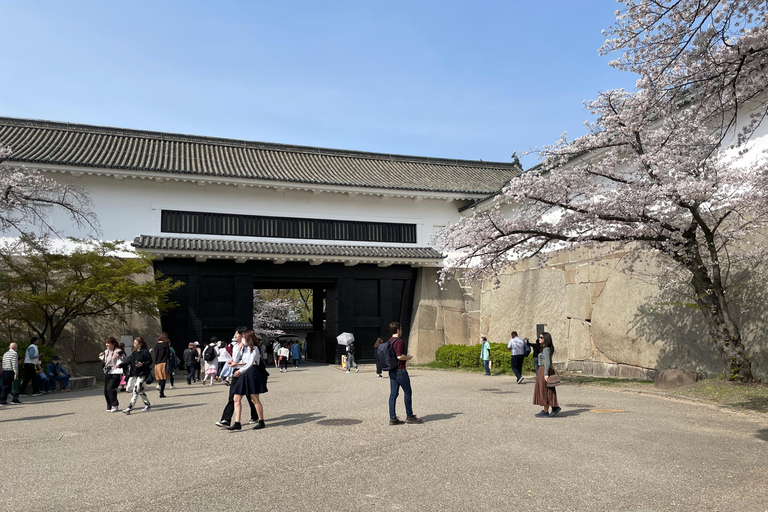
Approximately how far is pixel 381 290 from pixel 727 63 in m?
21.6

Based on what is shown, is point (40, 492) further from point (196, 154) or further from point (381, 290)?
point (196, 154)

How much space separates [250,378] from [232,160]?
21008mm

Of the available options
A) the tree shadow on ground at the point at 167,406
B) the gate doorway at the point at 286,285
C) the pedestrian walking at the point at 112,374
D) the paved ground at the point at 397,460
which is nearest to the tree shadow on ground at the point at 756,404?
the paved ground at the point at 397,460

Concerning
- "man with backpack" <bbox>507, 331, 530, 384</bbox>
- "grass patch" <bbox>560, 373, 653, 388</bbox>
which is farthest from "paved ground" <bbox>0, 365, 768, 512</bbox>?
"man with backpack" <bbox>507, 331, 530, 384</bbox>

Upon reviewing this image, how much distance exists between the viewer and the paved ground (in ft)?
18.3

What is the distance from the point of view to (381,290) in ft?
92.5

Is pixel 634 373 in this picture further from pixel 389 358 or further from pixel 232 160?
pixel 232 160

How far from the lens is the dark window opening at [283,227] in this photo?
2558 cm

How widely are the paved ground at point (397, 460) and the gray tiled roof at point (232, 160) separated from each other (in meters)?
15.5

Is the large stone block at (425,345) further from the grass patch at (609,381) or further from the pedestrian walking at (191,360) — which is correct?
the pedestrian walking at (191,360)

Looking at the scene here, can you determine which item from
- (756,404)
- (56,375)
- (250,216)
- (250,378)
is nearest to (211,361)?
(56,375)

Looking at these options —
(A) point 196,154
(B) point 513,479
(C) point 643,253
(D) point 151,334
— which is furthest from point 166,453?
(A) point 196,154

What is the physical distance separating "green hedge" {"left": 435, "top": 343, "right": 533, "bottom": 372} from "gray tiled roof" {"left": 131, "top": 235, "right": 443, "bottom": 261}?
15.0 ft

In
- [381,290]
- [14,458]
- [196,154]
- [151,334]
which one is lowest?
[14,458]
